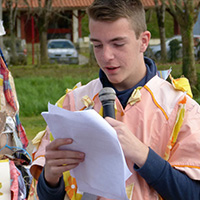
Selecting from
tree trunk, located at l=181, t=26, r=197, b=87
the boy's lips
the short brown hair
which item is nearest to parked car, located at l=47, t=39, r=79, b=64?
tree trunk, located at l=181, t=26, r=197, b=87

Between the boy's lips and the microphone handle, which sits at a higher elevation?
the boy's lips

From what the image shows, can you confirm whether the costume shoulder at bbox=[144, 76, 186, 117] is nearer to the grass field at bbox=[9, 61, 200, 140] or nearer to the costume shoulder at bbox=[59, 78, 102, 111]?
the costume shoulder at bbox=[59, 78, 102, 111]

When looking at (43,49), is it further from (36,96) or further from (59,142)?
(59,142)

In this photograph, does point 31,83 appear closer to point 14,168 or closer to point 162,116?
point 14,168

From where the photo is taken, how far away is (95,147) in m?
1.83

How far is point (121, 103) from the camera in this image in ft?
6.98

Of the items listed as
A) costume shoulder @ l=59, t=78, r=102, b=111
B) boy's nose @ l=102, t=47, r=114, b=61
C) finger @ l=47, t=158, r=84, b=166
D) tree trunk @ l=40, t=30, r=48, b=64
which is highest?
boy's nose @ l=102, t=47, r=114, b=61

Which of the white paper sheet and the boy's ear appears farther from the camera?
the boy's ear

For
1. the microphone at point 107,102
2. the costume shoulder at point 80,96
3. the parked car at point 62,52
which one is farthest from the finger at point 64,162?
the parked car at point 62,52

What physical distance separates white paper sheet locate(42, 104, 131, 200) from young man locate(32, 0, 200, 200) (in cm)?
4

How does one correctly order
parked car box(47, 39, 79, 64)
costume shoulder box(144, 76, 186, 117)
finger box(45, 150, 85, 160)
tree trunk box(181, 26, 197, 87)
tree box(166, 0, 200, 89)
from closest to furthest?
finger box(45, 150, 85, 160)
costume shoulder box(144, 76, 186, 117)
tree box(166, 0, 200, 89)
tree trunk box(181, 26, 197, 87)
parked car box(47, 39, 79, 64)

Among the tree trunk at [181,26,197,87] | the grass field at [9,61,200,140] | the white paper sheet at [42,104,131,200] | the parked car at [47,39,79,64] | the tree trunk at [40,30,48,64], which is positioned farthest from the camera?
the parked car at [47,39,79,64]

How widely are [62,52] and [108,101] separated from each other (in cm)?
2127

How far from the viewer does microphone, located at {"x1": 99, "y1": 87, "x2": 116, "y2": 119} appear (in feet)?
6.32
